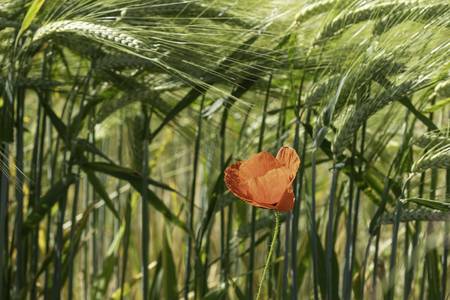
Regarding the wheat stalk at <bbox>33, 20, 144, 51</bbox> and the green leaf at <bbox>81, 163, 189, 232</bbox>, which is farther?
the green leaf at <bbox>81, 163, 189, 232</bbox>

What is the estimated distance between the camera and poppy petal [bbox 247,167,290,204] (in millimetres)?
1209

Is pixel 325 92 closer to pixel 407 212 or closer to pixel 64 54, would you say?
pixel 407 212

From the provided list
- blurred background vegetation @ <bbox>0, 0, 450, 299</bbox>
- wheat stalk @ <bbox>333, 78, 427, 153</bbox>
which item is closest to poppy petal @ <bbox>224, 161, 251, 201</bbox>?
blurred background vegetation @ <bbox>0, 0, 450, 299</bbox>

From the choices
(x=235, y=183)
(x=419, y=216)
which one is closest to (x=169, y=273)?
(x=419, y=216)

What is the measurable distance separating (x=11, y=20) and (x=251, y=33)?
42cm

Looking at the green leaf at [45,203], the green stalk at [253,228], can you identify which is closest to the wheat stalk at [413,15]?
the green stalk at [253,228]

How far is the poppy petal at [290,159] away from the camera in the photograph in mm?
1234

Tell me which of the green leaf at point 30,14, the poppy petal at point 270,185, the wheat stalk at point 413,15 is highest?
the wheat stalk at point 413,15

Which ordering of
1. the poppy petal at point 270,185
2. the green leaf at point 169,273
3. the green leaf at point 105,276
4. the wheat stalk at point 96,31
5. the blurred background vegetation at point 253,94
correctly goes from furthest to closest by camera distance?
the green leaf at point 105,276
the green leaf at point 169,273
the blurred background vegetation at point 253,94
the wheat stalk at point 96,31
the poppy petal at point 270,185

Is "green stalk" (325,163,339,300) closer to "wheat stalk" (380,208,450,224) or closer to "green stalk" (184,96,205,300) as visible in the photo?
"wheat stalk" (380,208,450,224)

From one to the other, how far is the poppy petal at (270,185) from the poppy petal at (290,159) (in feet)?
0.05

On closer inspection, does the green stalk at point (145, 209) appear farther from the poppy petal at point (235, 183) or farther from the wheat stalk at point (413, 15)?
the poppy petal at point (235, 183)

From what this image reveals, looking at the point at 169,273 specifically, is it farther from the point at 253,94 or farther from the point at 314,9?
the point at 314,9

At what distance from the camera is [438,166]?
5.04 feet
